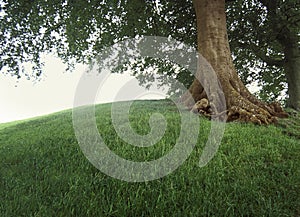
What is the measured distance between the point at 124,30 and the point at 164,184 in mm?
10788

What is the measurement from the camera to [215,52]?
8922mm

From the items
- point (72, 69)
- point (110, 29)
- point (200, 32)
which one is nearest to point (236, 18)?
point (200, 32)

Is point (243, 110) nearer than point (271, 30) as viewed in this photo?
Yes

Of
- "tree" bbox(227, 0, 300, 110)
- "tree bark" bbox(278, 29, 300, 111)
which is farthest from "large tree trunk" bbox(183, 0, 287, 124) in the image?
"tree bark" bbox(278, 29, 300, 111)

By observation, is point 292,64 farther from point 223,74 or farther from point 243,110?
point 243,110

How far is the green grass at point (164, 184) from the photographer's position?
3256 millimetres

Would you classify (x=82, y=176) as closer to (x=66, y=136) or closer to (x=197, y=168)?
(x=197, y=168)

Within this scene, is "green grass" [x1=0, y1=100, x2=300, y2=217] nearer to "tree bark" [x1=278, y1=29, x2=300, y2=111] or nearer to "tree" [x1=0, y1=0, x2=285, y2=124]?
"tree" [x1=0, y1=0, x2=285, y2=124]

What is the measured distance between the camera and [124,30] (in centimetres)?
1320

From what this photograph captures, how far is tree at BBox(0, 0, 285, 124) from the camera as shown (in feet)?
27.5

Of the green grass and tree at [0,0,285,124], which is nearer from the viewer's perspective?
the green grass

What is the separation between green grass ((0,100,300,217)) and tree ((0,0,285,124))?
2807 mm

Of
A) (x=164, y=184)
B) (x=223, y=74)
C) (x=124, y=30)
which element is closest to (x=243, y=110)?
(x=223, y=74)

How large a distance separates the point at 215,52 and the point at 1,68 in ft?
32.0
